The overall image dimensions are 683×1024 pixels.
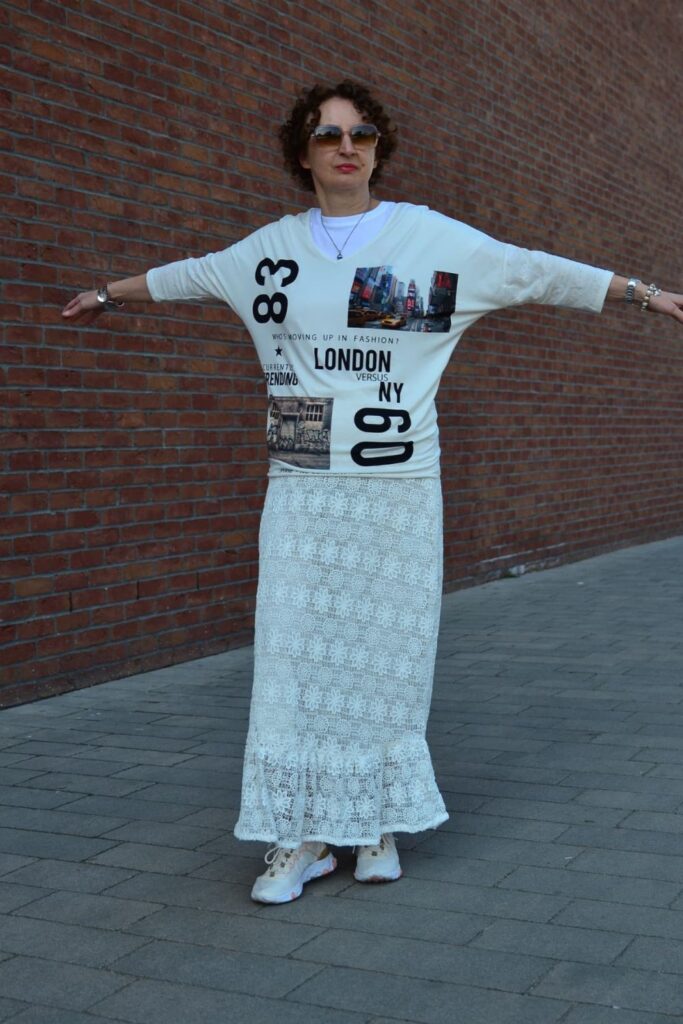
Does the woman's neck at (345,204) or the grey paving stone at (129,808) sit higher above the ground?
the woman's neck at (345,204)

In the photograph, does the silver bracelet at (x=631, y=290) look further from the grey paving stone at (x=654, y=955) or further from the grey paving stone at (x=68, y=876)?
the grey paving stone at (x=68, y=876)

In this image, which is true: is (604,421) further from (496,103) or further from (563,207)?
(496,103)

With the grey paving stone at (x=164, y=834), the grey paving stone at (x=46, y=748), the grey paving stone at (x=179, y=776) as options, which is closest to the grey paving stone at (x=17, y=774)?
the grey paving stone at (x=46, y=748)

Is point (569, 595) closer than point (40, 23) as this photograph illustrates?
No

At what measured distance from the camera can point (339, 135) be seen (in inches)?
145

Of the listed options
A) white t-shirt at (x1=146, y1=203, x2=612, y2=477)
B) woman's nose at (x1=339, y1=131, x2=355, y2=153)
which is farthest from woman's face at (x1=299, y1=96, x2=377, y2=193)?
white t-shirt at (x1=146, y1=203, x2=612, y2=477)

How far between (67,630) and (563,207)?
729 cm

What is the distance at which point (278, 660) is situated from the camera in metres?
3.68

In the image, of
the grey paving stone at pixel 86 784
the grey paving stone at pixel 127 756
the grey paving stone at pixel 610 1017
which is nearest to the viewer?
the grey paving stone at pixel 610 1017

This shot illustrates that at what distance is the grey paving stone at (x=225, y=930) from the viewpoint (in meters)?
3.29

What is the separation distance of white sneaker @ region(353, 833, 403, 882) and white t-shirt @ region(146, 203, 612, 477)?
99 cm

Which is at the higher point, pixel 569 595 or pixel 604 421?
pixel 604 421

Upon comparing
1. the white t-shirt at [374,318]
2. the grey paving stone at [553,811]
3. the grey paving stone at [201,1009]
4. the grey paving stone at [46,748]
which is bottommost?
the grey paving stone at [46,748]

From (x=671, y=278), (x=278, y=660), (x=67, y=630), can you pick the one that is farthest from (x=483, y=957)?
(x=671, y=278)
